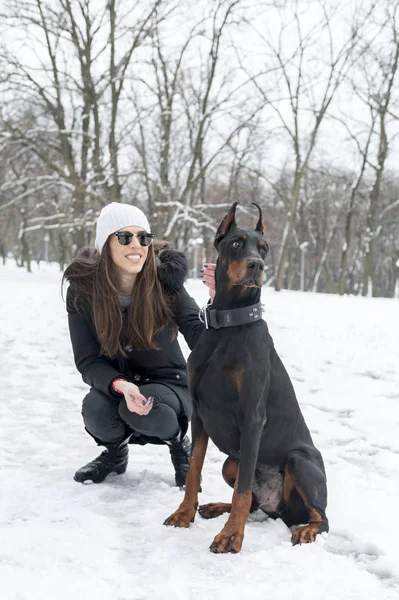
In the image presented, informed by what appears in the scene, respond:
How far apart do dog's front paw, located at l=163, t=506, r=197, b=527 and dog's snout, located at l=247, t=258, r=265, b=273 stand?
112 cm

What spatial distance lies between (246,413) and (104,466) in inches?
46.0

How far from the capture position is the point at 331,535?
2561mm

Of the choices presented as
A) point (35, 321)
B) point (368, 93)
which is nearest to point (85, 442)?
point (35, 321)

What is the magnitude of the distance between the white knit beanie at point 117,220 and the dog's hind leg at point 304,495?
57.4 inches

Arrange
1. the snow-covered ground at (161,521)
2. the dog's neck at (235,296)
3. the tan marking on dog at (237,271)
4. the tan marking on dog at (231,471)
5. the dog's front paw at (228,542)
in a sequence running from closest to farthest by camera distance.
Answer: the snow-covered ground at (161,521) < the dog's front paw at (228,542) < the tan marking on dog at (237,271) < the dog's neck at (235,296) < the tan marking on dog at (231,471)

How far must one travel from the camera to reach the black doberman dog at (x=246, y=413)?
240 cm

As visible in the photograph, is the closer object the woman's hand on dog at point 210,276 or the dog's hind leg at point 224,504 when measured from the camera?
the dog's hind leg at point 224,504

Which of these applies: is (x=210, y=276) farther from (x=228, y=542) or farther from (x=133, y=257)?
(x=228, y=542)

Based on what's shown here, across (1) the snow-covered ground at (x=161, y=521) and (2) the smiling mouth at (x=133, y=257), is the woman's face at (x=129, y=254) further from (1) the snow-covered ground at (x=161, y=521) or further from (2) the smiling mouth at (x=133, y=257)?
(1) the snow-covered ground at (x=161, y=521)

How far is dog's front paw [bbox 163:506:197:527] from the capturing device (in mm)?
2568

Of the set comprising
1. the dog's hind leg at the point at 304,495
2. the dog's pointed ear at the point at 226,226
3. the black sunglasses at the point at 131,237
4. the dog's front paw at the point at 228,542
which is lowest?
the dog's front paw at the point at 228,542

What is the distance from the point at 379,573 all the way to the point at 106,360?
1750 mm

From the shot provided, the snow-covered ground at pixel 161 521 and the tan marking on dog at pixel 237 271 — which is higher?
the tan marking on dog at pixel 237 271

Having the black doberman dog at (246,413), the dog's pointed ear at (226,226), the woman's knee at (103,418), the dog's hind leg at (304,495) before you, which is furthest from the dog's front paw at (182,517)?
the dog's pointed ear at (226,226)
